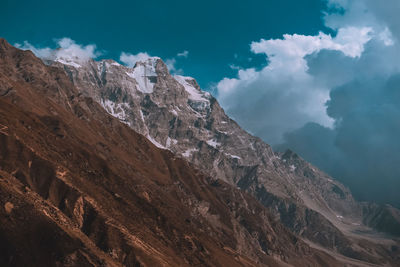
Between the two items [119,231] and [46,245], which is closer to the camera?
[46,245]

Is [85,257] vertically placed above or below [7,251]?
above

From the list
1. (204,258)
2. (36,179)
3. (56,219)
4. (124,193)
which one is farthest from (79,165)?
(56,219)

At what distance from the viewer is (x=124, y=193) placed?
191 meters

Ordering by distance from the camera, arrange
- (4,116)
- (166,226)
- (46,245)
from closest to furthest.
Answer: (46,245)
(4,116)
(166,226)

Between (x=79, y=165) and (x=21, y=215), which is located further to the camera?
(x=79, y=165)

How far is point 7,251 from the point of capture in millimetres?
76438

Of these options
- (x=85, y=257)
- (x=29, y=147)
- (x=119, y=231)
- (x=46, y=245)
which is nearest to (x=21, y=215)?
(x=46, y=245)

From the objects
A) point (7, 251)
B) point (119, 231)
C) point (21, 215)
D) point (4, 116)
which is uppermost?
point (4, 116)

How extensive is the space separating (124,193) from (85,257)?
10440 centimetres

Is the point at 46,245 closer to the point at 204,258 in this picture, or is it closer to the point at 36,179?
the point at 36,179

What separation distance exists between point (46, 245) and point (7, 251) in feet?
32.3

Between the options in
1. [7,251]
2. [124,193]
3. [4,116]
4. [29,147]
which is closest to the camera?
[7,251]

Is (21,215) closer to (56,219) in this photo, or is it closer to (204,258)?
(56,219)

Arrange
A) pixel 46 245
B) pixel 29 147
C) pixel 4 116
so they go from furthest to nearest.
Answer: pixel 4 116, pixel 29 147, pixel 46 245
